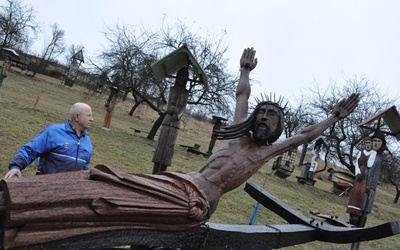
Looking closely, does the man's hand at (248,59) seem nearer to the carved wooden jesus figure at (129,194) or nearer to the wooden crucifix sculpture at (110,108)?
the carved wooden jesus figure at (129,194)

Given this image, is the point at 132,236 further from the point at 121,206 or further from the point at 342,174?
the point at 342,174

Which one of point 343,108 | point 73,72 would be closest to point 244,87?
point 343,108

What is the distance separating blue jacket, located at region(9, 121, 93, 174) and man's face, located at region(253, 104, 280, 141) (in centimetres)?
147

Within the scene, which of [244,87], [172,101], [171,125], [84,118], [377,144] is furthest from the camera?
[172,101]

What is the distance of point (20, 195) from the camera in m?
1.14

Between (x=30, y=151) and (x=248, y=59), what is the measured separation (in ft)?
5.70

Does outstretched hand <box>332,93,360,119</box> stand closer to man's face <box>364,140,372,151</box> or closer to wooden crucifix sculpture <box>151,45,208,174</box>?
man's face <box>364,140,372,151</box>

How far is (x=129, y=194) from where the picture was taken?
142 centimetres

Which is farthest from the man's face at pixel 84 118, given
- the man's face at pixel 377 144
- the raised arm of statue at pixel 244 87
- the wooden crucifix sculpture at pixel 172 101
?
the man's face at pixel 377 144

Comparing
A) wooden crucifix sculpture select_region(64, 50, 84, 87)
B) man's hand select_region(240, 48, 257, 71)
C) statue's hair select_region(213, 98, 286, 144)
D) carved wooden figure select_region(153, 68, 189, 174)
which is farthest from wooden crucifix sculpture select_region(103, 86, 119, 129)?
wooden crucifix sculpture select_region(64, 50, 84, 87)

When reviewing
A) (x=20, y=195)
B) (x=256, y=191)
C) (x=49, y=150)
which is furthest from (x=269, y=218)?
(x=20, y=195)

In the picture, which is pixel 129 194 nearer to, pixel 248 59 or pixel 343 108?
pixel 248 59

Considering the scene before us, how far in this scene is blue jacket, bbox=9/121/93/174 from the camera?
8.84 feet

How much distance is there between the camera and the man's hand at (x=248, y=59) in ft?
8.79
